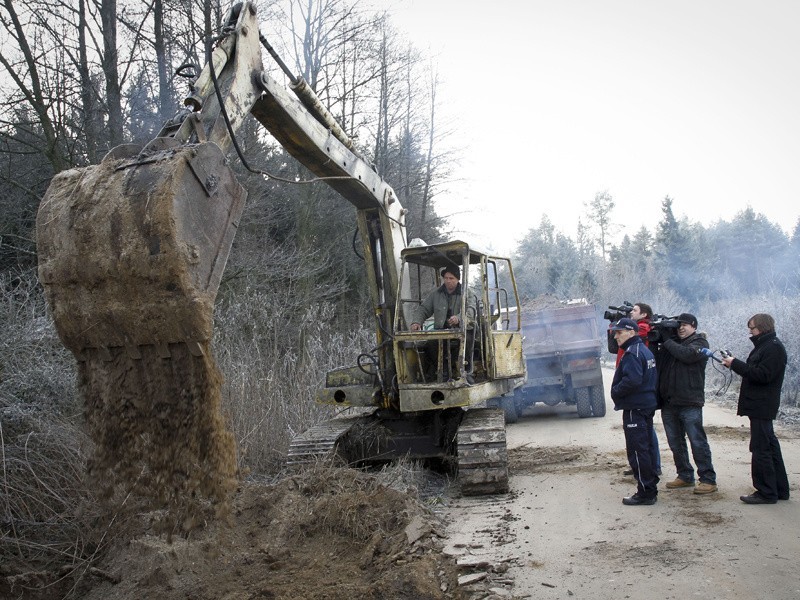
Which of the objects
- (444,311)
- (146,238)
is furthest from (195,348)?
(444,311)

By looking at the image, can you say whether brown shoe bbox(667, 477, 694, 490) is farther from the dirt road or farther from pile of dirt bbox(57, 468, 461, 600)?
pile of dirt bbox(57, 468, 461, 600)

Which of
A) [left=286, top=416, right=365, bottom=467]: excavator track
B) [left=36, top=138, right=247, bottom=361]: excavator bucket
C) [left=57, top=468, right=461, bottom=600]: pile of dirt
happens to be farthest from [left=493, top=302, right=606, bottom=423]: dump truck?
[left=36, top=138, right=247, bottom=361]: excavator bucket

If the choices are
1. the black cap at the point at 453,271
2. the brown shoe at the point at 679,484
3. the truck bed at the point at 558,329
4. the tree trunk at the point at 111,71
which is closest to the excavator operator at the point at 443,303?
the black cap at the point at 453,271

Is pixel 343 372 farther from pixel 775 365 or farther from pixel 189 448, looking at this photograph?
pixel 775 365

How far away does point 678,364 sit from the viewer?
6738mm

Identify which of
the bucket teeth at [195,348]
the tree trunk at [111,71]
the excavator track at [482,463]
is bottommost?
the excavator track at [482,463]

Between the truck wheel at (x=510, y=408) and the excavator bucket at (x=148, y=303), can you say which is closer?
the excavator bucket at (x=148, y=303)

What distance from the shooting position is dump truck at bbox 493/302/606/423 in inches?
485

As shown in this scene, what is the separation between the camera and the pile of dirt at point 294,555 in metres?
4.39

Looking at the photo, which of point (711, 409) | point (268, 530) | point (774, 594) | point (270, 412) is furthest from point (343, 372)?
point (711, 409)

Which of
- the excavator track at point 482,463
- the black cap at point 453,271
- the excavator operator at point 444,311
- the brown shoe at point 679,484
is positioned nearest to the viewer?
the brown shoe at point 679,484

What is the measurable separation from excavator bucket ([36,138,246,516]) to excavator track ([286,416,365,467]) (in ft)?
7.38

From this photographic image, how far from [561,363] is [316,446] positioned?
6.41m

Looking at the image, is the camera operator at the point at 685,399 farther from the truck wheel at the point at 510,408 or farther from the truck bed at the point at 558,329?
the truck wheel at the point at 510,408
